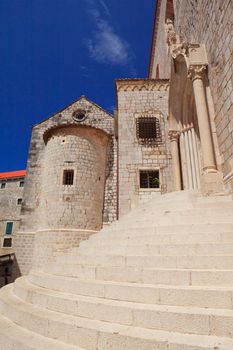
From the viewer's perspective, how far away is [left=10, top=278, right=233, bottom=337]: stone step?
211cm

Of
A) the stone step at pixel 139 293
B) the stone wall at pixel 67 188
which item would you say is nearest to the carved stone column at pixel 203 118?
the stone step at pixel 139 293

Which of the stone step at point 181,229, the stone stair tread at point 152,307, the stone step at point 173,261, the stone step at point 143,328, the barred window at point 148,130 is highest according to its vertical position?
the barred window at point 148,130

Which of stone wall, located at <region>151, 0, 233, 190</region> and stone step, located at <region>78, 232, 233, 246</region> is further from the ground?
stone wall, located at <region>151, 0, 233, 190</region>

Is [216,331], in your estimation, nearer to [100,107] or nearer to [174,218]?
[174,218]

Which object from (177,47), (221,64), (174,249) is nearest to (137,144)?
(177,47)

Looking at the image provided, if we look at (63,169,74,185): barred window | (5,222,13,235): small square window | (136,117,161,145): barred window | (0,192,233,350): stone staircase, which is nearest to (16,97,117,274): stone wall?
(63,169,74,185): barred window

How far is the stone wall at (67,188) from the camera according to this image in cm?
1258

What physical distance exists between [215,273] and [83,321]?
1.69 meters

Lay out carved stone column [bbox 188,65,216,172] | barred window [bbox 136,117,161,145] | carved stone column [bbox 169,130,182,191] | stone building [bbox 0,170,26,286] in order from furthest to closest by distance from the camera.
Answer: stone building [bbox 0,170,26,286] → barred window [bbox 136,117,161,145] → carved stone column [bbox 169,130,182,191] → carved stone column [bbox 188,65,216,172]

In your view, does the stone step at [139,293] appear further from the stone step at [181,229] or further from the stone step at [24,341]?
the stone step at [181,229]

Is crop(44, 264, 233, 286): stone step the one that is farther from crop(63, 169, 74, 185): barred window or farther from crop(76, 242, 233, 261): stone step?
crop(63, 169, 74, 185): barred window

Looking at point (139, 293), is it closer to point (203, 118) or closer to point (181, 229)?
point (181, 229)

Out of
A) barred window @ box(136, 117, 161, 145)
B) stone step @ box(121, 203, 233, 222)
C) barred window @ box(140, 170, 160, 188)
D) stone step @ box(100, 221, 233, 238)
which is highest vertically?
barred window @ box(136, 117, 161, 145)

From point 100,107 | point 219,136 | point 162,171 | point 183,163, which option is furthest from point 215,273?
point 100,107
